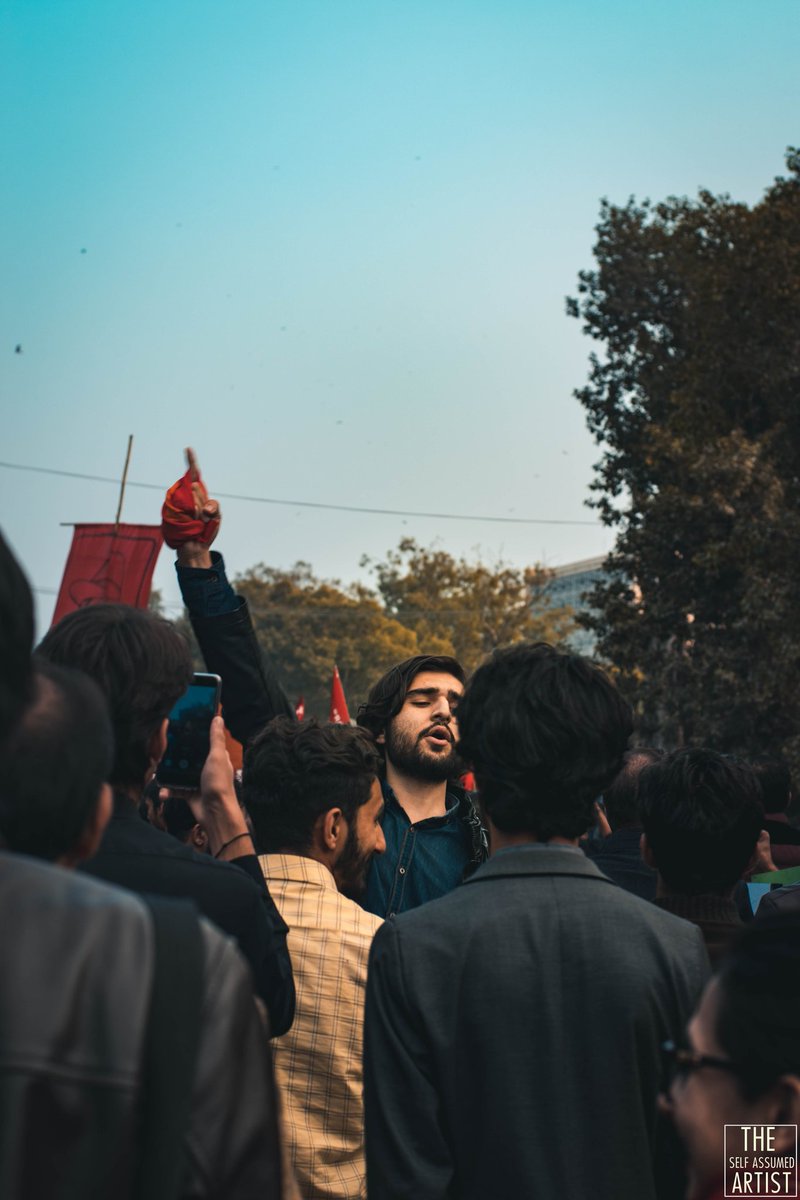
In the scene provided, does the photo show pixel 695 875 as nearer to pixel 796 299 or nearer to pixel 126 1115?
pixel 126 1115

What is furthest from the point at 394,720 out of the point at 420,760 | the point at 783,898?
the point at 783,898

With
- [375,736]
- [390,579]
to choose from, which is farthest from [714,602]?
[390,579]

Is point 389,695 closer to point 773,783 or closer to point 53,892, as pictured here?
point 773,783

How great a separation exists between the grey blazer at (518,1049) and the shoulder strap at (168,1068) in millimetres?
963

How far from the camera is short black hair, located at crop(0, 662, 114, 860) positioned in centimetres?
147

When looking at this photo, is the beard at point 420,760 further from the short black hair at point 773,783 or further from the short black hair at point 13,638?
the short black hair at point 13,638

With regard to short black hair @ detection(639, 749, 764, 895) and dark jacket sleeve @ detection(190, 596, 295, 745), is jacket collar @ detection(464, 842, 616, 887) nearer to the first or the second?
short black hair @ detection(639, 749, 764, 895)

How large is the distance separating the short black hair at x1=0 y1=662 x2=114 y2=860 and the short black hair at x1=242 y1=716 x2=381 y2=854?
1.65 metres

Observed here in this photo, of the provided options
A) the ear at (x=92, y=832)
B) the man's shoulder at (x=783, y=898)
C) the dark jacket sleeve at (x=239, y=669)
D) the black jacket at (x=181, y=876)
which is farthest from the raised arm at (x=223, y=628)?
the ear at (x=92, y=832)

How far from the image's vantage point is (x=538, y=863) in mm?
2299

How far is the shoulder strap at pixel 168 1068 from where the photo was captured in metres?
1.25

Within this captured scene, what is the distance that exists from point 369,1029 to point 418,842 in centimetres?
225

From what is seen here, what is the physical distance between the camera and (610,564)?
26.7 metres

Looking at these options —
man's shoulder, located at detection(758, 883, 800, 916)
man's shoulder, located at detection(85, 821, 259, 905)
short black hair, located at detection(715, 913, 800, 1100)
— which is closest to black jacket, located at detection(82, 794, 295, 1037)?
man's shoulder, located at detection(85, 821, 259, 905)
